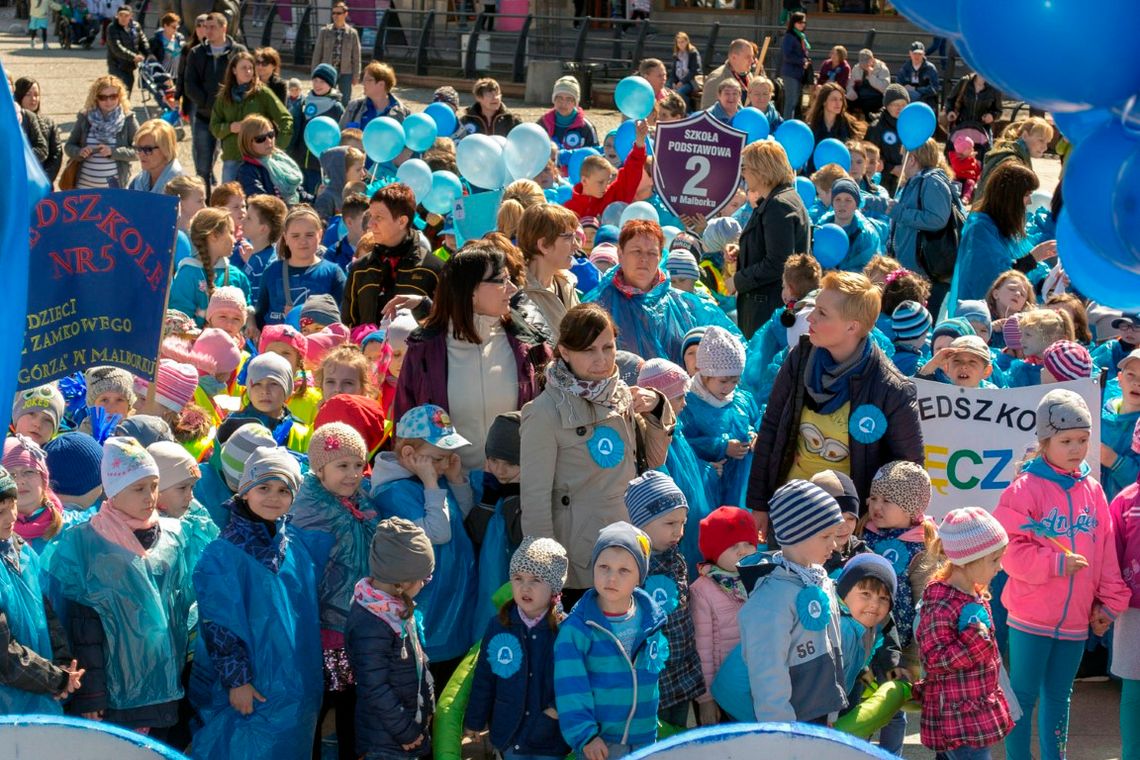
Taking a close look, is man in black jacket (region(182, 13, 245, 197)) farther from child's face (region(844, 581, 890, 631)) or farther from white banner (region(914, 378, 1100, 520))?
child's face (region(844, 581, 890, 631))

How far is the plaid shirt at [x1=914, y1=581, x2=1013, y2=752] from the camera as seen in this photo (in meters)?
4.89

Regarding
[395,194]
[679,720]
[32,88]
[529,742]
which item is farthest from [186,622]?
[32,88]

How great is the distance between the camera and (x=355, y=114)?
13.2 metres

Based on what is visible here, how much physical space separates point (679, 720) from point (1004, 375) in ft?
8.32

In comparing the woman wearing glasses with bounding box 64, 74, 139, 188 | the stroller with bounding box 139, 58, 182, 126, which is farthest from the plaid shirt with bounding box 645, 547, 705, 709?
the stroller with bounding box 139, 58, 182, 126

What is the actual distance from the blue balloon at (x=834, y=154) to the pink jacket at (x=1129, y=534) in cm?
622

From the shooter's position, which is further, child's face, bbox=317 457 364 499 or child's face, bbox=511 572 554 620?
child's face, bbox=317 457 364 499

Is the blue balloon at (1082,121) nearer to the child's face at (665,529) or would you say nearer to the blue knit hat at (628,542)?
the blue knit hat at (628,542)

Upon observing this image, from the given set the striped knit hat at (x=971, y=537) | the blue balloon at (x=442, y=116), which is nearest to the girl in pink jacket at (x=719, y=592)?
the striped knit hat at (x=971, y=537)

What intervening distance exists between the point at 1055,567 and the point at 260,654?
271cm

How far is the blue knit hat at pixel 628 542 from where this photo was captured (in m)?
4.76

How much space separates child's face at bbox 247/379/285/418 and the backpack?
476 cm

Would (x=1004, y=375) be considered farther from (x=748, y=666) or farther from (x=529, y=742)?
(x=529, y=742)

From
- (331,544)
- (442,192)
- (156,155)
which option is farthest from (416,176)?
(331,544)
